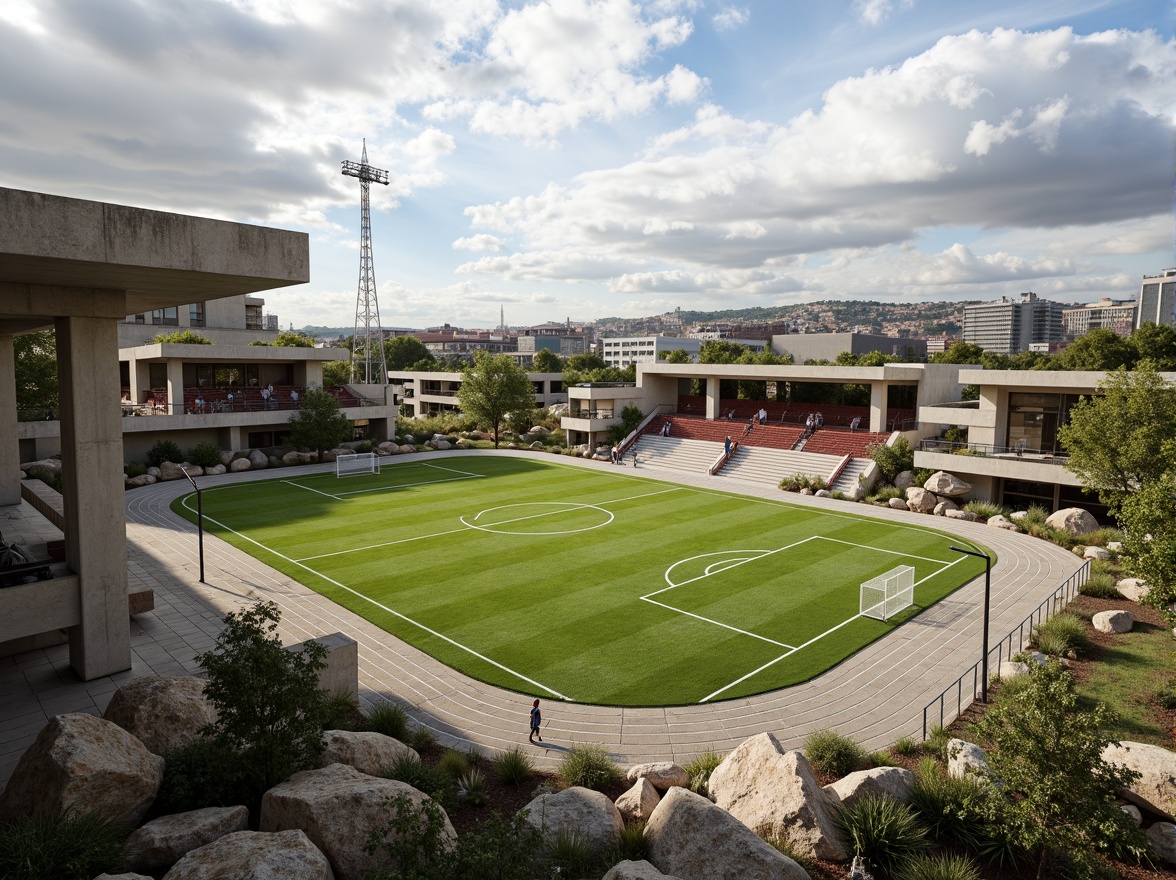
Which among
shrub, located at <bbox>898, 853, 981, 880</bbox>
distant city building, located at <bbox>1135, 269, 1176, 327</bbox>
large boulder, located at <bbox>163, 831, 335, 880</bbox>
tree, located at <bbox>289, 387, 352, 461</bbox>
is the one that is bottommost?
shrub, located at <bbox>898, 853, 981, 880</bbox>

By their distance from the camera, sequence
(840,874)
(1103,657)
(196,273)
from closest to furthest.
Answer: (840,874) < (196,273) < (1103,657)

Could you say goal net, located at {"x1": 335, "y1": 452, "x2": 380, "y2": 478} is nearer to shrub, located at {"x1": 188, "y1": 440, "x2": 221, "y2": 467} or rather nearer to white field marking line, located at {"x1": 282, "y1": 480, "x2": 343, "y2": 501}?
white field marking line, located at {"x1": 282, "y1": 480, "x2": 343, "y2": 501}

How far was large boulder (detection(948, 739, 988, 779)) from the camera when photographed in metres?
11.8

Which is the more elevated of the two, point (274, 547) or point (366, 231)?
point (366, 231)

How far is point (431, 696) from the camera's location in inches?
642

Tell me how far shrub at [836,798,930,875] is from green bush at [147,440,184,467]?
45004 mm

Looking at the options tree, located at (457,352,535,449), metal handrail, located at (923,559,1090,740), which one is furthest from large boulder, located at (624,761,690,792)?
tree, located at (457,352,535,449)

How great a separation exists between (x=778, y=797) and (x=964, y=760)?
13.2ft

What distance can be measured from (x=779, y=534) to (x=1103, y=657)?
13213 mm

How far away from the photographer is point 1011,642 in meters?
19.4

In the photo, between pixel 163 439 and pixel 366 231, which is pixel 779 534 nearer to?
pixel 163 439

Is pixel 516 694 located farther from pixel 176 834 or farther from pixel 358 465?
pixel 358 465

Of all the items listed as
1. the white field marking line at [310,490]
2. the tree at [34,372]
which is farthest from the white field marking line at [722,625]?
the tree at [34,372]

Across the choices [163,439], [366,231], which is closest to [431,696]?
[163,439]
